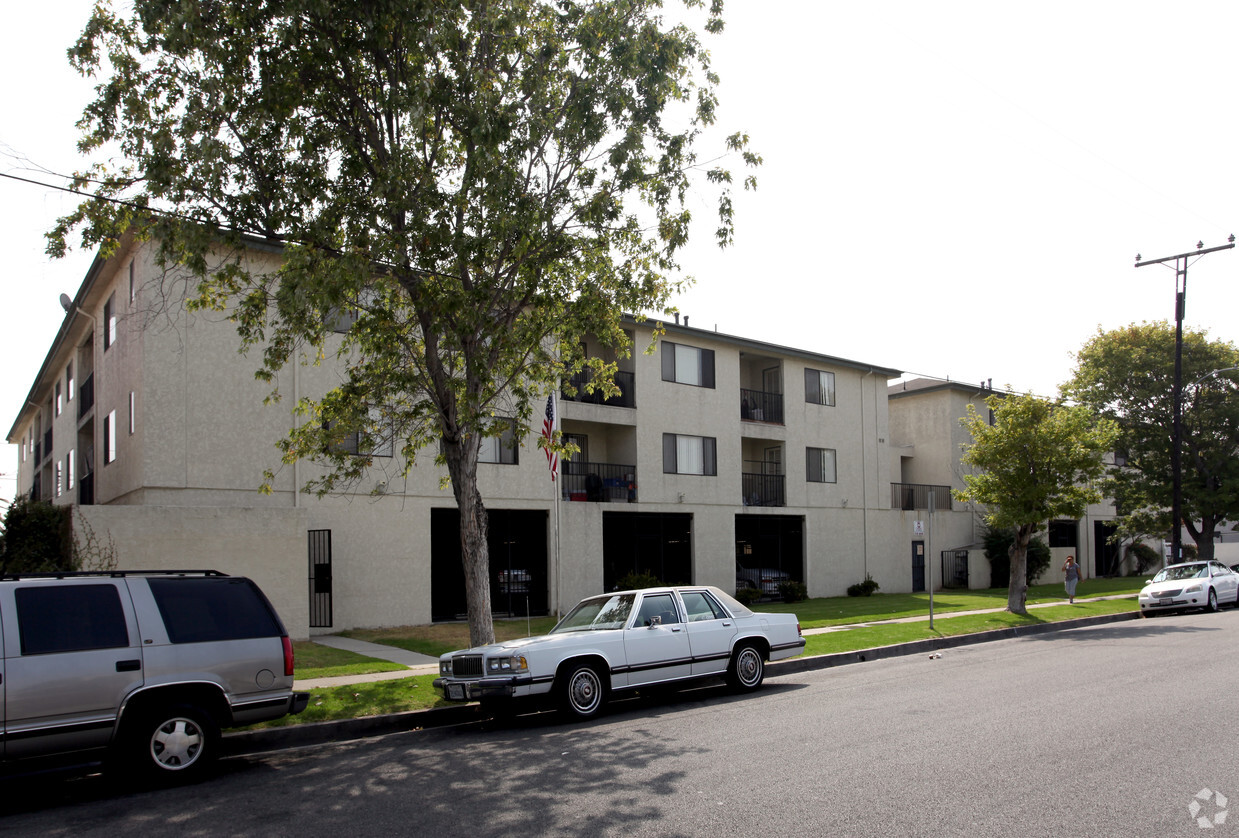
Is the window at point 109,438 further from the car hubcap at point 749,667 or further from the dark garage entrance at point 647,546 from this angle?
the car hubcap at point 749,667

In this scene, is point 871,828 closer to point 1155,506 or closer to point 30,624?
point 30,624

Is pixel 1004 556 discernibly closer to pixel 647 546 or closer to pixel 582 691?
pixel 647 546

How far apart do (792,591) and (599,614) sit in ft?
64.4

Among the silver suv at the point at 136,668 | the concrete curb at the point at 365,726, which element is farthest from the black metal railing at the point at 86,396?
the silver suv at the point at 136,668

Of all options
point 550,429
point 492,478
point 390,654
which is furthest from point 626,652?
point 492,478

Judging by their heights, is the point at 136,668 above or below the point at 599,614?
above

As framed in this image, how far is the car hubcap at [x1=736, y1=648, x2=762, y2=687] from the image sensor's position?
1225 centimetres

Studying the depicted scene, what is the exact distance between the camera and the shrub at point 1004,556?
37.9 m

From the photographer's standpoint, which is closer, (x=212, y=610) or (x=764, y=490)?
(x=212, y=610)

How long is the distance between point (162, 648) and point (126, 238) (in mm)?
15016

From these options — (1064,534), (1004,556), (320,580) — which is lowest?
(1004,556)

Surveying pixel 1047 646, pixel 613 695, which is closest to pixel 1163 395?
pixel 1047 646

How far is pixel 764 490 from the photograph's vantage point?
31.5m

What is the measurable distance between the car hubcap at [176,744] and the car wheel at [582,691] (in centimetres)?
394
